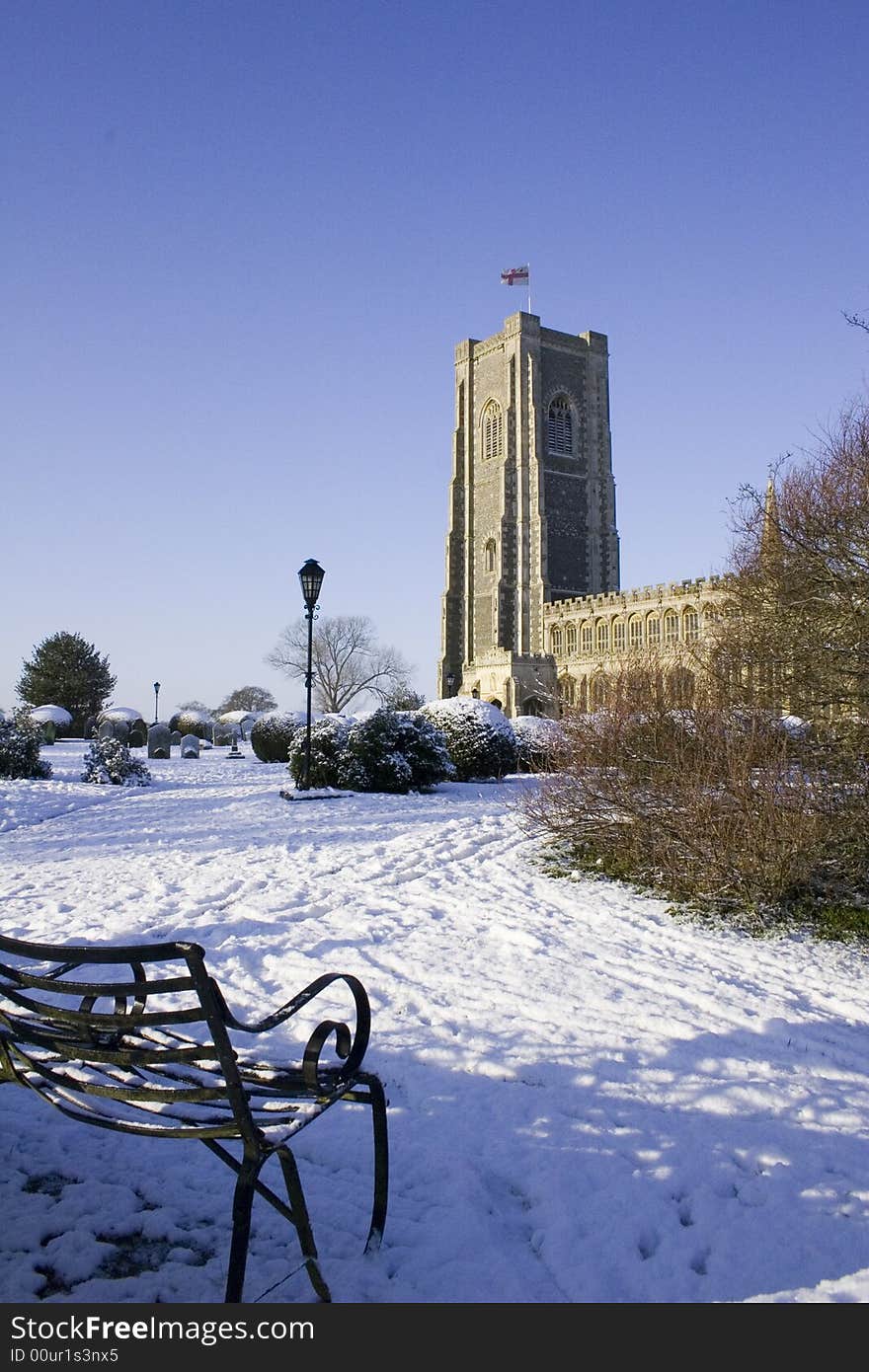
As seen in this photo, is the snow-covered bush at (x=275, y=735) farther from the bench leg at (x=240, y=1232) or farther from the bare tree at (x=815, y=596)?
the bench leg at (x=240, y=1232)

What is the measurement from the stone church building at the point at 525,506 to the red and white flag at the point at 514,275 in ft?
8.38

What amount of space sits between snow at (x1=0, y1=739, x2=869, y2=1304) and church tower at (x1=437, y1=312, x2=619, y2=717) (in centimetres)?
5107

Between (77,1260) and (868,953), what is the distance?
5.23 metres

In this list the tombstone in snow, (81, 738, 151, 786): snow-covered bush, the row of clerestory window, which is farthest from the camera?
the row of clerestory window

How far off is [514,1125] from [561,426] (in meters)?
63.6

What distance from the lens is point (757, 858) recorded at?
21.4ft

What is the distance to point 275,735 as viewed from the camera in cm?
2795

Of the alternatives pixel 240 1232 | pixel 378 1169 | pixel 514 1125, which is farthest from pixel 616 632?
pixel 240 1232

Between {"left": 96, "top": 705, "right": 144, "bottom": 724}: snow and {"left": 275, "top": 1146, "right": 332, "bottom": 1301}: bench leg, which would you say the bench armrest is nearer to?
{"left": 275, "top": 1146, "right": 332, "bottom": 1301}: bench leg

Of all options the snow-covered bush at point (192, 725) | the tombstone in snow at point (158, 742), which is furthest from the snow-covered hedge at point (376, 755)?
the snow-covered bush at point (192, 725)

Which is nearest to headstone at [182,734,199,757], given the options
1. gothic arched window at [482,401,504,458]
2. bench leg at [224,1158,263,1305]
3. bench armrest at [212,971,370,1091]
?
gothic arched window at [482,401,504,458]

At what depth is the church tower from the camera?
59.8 metres

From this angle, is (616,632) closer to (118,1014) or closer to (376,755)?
(376,755)
